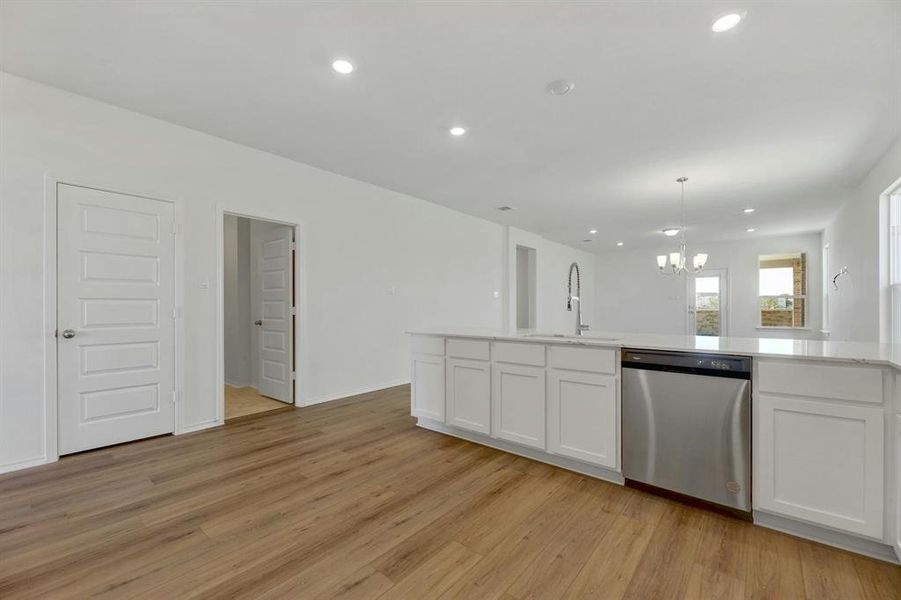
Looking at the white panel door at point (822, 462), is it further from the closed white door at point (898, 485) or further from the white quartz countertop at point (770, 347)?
the white quartz countertop at point (770, 347)

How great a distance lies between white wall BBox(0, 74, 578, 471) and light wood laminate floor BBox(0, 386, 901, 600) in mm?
881

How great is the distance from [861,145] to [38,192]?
269 inches

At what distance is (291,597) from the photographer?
1543 millimetres

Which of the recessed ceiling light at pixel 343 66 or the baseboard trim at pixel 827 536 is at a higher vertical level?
the recessed ceiling light at pixel 343 66

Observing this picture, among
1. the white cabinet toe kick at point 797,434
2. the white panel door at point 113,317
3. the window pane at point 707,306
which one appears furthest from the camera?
the window pane at point 707,306

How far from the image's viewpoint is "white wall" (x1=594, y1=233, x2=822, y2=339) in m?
8.30

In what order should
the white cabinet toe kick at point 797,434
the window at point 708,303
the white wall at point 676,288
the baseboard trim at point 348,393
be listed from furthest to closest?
1. the window at point 708,303
2. the white wall at point 676,288
3. the baseboard trim at point 348,393
4. the white cabinet toe kick at point 797,434

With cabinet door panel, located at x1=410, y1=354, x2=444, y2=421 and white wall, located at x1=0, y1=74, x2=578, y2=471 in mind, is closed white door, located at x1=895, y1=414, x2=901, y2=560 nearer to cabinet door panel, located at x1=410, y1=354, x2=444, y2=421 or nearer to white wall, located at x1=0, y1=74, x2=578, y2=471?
cabinet door panel, located at x1=410, y1=354, x2=444, y2=421

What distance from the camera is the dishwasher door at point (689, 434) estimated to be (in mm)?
2088

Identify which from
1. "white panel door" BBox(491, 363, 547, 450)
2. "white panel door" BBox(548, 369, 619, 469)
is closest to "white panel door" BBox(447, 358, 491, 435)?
"white panel door" BBox(491, 363, 547, 450)

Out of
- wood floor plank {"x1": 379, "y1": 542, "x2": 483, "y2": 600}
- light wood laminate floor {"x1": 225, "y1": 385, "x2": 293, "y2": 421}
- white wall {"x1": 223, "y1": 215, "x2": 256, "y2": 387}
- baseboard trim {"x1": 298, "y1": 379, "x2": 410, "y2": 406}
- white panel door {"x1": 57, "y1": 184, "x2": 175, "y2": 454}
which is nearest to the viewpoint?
wood floor plank {"x1": 379, "y1": 542, "x2": 483, "y2": 600}

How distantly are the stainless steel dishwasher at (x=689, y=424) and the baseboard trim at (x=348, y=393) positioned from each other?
331 cm

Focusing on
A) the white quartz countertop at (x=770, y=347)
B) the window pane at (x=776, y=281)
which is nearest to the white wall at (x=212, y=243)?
the white quartz countertop at (x=770, y=347)

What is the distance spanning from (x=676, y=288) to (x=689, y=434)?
8982mm
